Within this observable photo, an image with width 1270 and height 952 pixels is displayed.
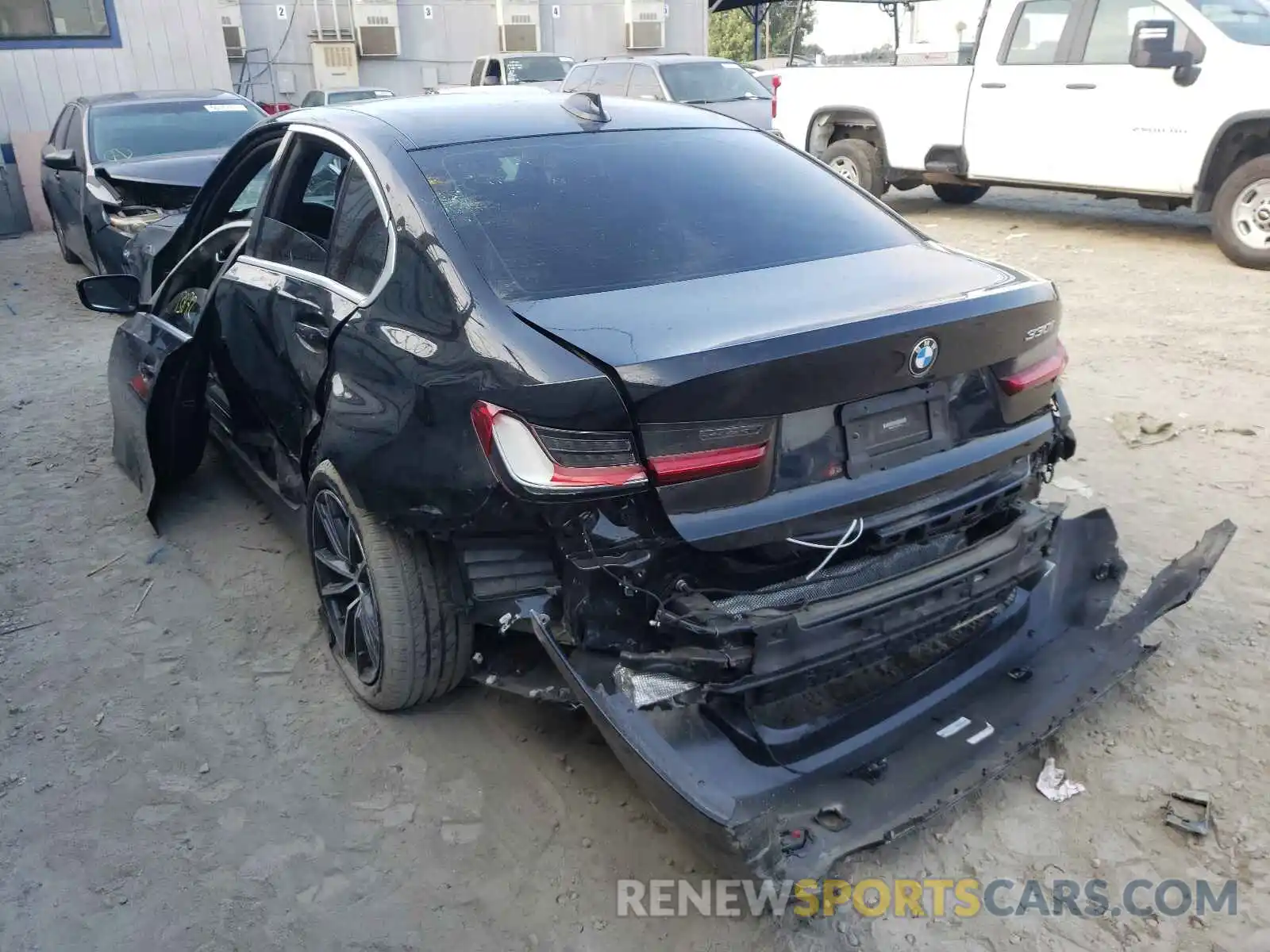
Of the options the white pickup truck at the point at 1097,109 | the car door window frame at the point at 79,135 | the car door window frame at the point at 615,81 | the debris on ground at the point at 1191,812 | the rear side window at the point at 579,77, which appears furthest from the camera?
the rear side window at the point at 579,77

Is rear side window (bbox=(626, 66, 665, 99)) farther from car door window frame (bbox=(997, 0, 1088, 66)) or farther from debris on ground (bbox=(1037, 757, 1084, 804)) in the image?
debris on ground (bbox=(1037, 757, 1084, 804))

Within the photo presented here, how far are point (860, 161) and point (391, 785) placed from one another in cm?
921

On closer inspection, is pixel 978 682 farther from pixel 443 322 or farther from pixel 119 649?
pixel 119 649

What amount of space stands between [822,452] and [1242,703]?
5.56 feet

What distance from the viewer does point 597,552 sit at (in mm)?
2340

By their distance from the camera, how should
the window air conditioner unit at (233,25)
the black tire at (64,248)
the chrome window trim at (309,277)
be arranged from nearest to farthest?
the chrome window trim at (309,277) → the black tire at (64,248) → the window air conditioner unit at (233,25)

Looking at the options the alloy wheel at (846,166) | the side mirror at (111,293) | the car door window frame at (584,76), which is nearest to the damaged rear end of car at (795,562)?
the side mirror at (111,293)

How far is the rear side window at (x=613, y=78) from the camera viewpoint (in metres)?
13.9

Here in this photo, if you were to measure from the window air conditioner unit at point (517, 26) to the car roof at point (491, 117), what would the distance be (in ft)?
80.4

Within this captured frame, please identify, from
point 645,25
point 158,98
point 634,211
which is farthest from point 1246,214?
point 645,25

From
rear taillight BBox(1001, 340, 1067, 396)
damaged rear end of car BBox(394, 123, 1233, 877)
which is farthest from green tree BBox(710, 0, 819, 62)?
damaged rear end of car BBox(394, 123, 1233, 877)

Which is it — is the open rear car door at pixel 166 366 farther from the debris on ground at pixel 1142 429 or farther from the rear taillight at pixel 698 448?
the debris on ground at pixel 1142 429

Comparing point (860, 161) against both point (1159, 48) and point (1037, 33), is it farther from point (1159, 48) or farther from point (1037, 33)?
point (1159, 48)

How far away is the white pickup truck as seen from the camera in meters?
7.84
